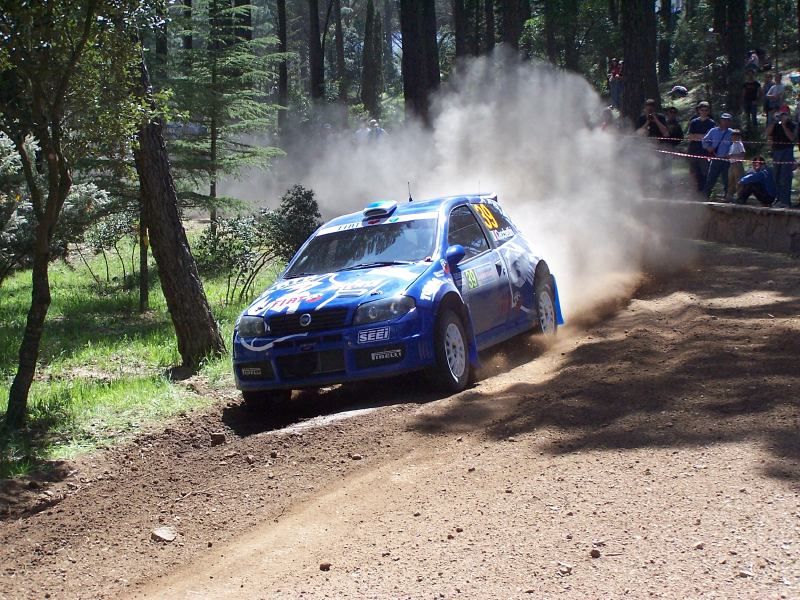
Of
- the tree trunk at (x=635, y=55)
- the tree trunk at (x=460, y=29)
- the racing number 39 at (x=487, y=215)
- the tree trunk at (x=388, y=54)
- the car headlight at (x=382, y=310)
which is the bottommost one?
the car headlight at (x=382, y=310)

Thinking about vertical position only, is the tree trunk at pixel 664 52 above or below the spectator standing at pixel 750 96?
above

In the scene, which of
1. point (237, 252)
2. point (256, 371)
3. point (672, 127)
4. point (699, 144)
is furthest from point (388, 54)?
point (256, 371)

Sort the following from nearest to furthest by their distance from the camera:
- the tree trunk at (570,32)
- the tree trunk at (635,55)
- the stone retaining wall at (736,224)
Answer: the stone retaining wall at (736,224) → the tree trunk at (635,55) → the tree trunk at (570,32)

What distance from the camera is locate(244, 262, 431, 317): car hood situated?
893 centimetres

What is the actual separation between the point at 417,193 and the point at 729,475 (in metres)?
16.2

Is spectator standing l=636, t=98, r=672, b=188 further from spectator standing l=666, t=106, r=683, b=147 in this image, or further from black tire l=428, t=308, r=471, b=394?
black tire l=428, t=308, r=471, b=394

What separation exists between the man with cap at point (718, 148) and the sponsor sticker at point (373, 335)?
43.2 ft

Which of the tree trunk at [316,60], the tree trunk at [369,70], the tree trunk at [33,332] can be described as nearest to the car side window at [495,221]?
the tree trunk at [33,332]

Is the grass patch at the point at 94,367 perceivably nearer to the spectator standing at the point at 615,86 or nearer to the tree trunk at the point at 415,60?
the tree trunk at the point at 415,60

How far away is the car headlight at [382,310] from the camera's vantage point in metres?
8.79

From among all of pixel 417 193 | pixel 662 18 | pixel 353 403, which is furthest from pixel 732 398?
pixel 662 18

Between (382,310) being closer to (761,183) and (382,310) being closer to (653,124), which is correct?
(761,183)

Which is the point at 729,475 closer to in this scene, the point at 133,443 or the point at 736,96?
the point at 133,443

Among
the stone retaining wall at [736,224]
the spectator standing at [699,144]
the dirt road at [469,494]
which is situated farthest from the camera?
the spectator standing at [699,144]
